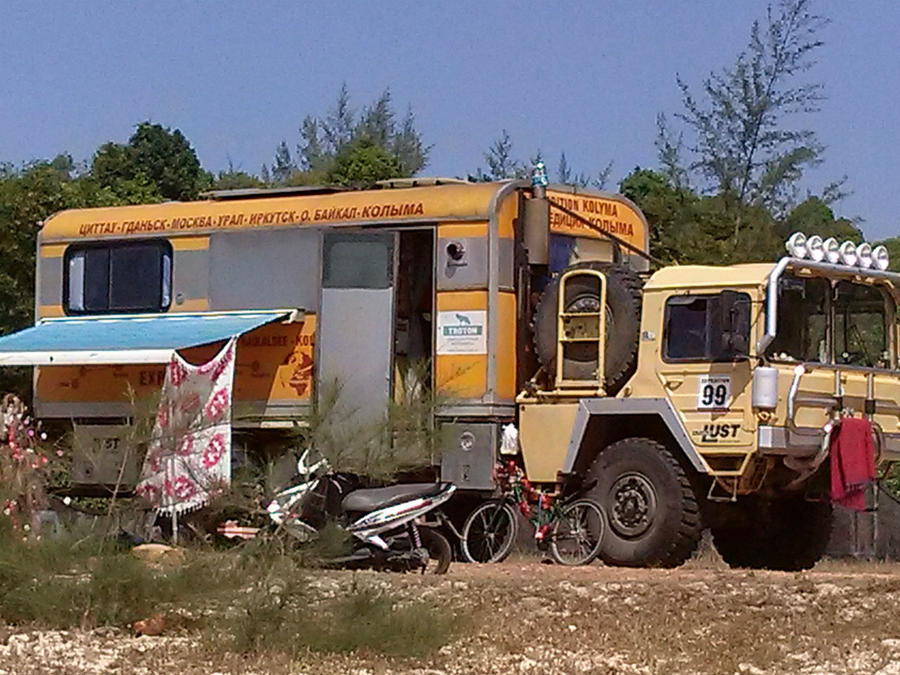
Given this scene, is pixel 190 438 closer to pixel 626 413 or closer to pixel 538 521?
pixel 538 521

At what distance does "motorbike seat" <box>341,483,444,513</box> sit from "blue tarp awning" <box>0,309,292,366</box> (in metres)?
2.60

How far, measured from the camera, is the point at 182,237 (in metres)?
17.8

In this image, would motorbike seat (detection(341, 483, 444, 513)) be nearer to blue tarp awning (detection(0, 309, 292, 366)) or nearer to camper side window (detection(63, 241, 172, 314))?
blue tarp awning (detection(0, 309, 292, 366))

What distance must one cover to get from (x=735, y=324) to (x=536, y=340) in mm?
1929

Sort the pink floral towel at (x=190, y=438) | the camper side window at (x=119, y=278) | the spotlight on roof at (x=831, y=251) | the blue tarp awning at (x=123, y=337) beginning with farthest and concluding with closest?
1. the camper side window at (x=119, y=278)
2. the blue tarp awning at (x=123, y=337)
3. the spotlight on roof at (x=831, y=251)
4. the pink floral towel at (x=190, y=438)

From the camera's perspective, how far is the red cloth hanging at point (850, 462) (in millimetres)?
15023

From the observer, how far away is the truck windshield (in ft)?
49.8

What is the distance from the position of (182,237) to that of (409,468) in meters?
3.70

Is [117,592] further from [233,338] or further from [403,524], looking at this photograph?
[233,338]

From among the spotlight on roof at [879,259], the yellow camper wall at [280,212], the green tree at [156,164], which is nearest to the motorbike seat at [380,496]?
the yellow camper wall at [280,212]

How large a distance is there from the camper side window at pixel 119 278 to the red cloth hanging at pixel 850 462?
6363 millimetres

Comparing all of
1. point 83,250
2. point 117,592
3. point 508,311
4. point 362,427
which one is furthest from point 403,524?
point 83,250

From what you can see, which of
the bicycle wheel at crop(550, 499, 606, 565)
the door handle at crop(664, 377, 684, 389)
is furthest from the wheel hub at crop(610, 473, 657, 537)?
the door handle at crop(664, 377, 684, 389)

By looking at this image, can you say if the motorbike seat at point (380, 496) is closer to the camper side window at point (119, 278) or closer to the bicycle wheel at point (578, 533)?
the bicycle wheel at point (578, 533)
